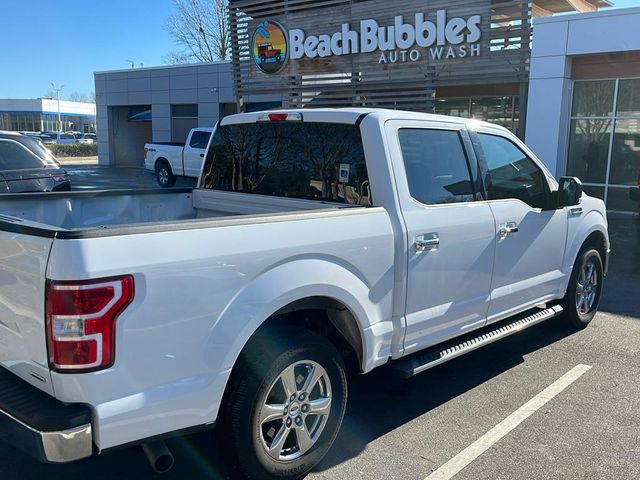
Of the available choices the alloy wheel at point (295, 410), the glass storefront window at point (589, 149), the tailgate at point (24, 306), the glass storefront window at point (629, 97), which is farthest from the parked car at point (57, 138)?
the alloy wheel at point (295, 410)

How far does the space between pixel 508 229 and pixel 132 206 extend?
284cm

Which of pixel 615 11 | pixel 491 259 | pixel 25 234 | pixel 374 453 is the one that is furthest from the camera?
pixel 615 11

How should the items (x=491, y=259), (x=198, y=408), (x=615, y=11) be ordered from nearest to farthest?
(x=198, y=408)
(x=491, y=259)
(x=615, y=11)

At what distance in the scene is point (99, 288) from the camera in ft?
7.67

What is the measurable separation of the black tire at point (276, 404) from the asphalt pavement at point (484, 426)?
0.19m

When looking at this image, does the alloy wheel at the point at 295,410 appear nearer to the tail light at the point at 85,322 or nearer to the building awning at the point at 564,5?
the tail light at the point at 85,322

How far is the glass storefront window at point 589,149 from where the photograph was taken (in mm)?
14141

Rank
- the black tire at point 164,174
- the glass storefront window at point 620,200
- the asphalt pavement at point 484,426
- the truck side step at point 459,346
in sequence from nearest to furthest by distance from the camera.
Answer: the asphalt pavement at point 484,426, the truck side step at point 459,346, the glass storefront window at point 620,200, the black tire at point 164,174

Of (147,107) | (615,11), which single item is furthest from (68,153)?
(615,11)

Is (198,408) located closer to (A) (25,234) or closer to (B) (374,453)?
(A) (25,234)

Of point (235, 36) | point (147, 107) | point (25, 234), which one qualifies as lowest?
point (25, 234)

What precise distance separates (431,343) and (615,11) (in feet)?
37.3

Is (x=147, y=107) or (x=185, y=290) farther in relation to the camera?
(x=147, y=107)

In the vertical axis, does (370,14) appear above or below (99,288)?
above
